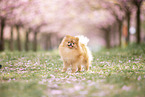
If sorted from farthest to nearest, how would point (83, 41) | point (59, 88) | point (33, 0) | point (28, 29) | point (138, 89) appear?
point (28, 29)
point (33, 0)
point (83, 41)
point (59, 88)
point (138, 89)

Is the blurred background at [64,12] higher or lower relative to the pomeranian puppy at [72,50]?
higher

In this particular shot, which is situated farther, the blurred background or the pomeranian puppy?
the blurred background

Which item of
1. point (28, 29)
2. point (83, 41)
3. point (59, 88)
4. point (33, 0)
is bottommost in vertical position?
point (59, 88)

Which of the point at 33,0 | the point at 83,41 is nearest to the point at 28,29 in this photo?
the point at 33,0

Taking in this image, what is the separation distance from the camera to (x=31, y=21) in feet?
86.5

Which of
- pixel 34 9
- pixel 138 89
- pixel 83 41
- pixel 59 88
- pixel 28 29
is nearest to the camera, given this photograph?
pixel 138 89

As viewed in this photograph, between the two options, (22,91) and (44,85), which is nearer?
(22,91)

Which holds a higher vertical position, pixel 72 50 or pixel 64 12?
pixel 64 12

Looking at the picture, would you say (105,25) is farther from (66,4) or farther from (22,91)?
(22,91)

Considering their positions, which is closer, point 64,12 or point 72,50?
point 72,50

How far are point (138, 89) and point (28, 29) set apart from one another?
25.8m

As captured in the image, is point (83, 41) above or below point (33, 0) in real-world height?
below

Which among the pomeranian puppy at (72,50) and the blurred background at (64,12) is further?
the blurred background at (64,12)

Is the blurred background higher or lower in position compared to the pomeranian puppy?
higher
